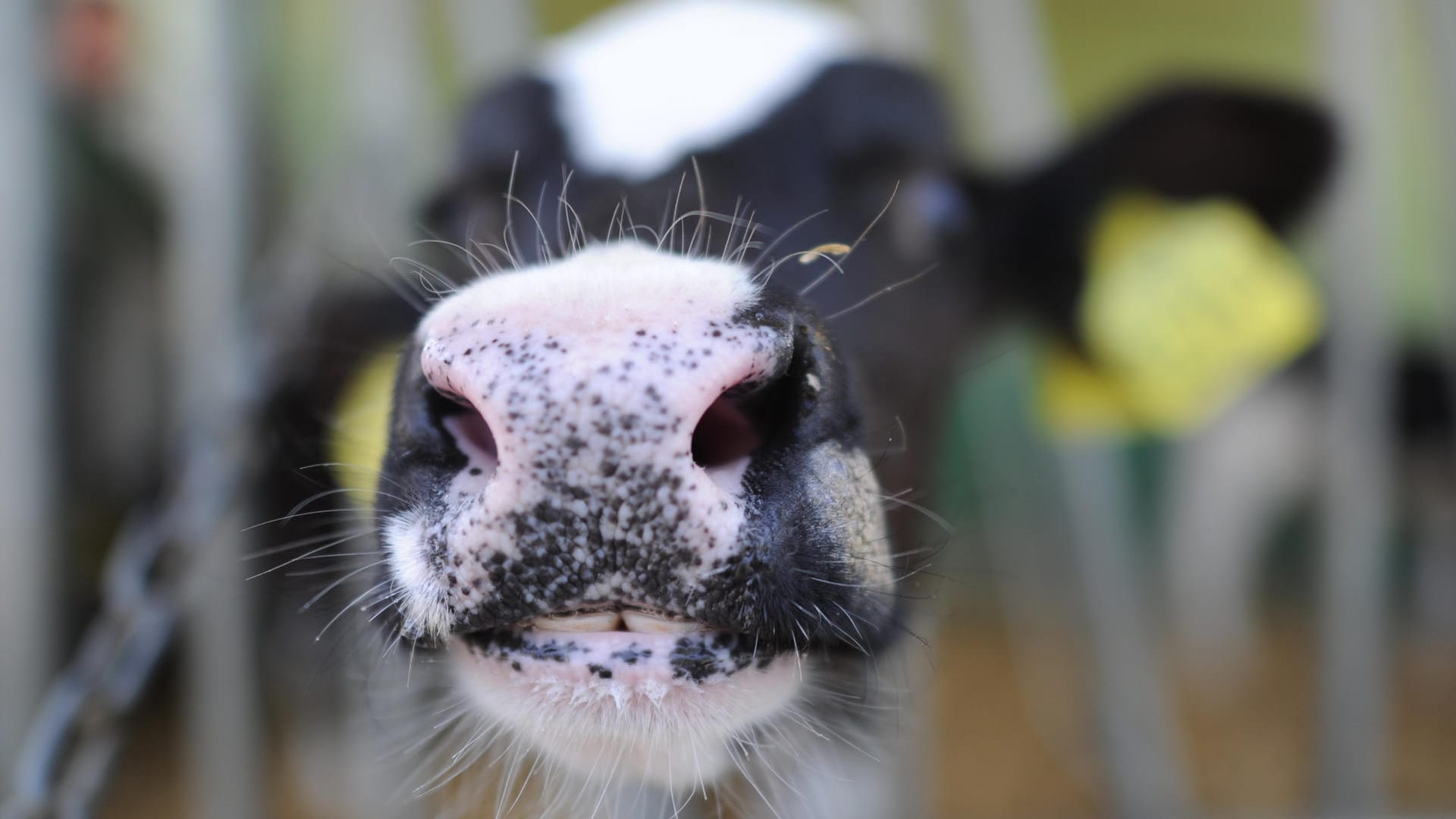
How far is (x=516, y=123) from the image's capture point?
1.25m

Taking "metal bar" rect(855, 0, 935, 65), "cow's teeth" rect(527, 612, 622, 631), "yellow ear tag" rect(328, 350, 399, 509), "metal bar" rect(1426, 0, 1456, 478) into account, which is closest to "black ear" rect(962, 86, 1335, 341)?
"metal bar" rect(855, 0, 935, 65)

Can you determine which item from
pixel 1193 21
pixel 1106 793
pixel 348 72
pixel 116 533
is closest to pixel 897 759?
pixel 1106 793

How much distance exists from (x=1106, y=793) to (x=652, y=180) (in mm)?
1707

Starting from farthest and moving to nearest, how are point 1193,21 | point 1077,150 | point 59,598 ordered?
point 1193,21 < point 59,598 < point 1077,150

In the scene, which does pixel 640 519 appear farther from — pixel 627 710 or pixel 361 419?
pixel 361 419

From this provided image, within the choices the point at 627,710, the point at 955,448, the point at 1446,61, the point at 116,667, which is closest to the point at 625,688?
the point at 627,710

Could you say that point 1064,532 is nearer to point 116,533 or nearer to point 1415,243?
point 116,533

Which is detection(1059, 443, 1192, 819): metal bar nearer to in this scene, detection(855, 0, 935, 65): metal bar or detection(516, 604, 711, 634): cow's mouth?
detection(855, 0, 935, 65): metal bar

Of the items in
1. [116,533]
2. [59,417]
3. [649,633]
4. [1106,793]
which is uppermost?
[649,633]

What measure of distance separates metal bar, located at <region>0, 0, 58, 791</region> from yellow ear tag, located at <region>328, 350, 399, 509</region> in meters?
0.60

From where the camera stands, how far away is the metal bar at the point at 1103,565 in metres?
1.96

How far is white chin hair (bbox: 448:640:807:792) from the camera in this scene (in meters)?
0.60

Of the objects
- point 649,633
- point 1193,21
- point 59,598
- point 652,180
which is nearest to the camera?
point 649,633

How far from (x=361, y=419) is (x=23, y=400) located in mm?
815
